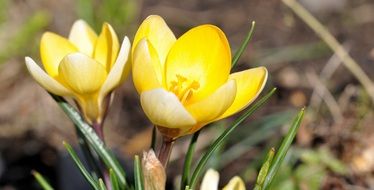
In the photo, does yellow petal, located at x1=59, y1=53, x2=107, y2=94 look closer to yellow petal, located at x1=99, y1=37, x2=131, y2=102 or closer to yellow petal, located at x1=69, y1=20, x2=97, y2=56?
yellow petal, located at x1=99, y1=37, x2=131, y2=102

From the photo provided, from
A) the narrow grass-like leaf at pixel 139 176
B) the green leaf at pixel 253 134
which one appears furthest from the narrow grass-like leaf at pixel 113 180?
the green leaf at pixel 253 134

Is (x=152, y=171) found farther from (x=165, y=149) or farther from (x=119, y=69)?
(x=119, y=69)

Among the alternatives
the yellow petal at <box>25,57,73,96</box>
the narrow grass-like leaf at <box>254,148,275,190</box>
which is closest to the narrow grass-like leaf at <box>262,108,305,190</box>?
the narrow grass-like leaf at <box>254,148,275,190</box>

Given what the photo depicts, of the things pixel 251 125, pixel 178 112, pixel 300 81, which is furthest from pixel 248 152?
pixel 178 112

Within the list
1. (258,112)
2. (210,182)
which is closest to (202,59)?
(210,182)

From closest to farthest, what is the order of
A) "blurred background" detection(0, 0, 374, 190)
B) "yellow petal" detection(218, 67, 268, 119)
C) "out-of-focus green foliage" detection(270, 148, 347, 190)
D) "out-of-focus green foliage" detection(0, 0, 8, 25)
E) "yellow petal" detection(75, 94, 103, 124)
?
"yellow petal" detection(218, 67, 268, 119) < "yellow petal" detection(75, 94, 103, 124) < "out-of-focus green foliage" detection(270, 148, 347, 190) < "blurred background" detection(0, 0, 374, 190) < "out-of-focus green foliage" detection(0, 0, 8, 25)
